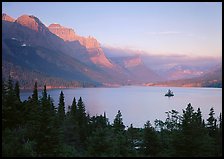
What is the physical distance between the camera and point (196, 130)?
23812 mm

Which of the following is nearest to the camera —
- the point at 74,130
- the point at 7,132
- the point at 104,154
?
the point at 104,154

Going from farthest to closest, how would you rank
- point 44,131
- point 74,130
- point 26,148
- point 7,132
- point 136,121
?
point 136,121 → point 74,130 → point 44,131 → point 7,132 → point 26,148

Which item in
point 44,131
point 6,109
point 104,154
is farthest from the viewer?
point 6,109

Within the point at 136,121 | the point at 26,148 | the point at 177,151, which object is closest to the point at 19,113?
the point at 26,148

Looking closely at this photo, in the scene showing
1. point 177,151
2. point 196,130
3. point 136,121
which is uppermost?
point 196,130

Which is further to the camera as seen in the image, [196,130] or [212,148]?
[212,148]

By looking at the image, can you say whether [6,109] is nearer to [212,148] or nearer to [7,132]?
[7,132]

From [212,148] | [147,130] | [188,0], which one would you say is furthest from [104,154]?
[212,148]

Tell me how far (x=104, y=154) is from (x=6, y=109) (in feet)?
39.7

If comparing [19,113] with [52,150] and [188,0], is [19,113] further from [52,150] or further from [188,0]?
[188,0]

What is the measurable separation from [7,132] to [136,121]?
189 feet

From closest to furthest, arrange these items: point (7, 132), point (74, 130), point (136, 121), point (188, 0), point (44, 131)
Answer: point (188, 0), point (7, 132), point (44, 131), point (74, 130), point (136, 121)

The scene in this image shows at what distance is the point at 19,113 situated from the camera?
28594 millimetres

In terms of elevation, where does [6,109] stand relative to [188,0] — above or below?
below
